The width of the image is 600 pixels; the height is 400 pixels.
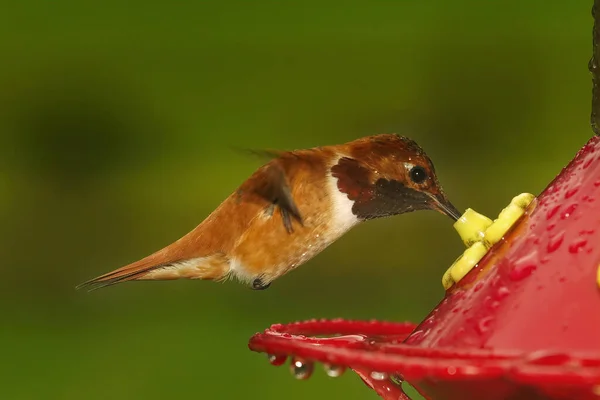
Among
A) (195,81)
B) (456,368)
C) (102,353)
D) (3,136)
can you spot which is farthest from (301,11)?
(456,368)

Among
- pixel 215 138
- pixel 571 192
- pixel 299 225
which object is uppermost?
pixel 215 138

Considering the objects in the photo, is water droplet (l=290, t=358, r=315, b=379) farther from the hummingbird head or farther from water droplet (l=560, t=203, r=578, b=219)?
the hummingbird head

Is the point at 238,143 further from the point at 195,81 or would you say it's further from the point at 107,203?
the point at 107,203

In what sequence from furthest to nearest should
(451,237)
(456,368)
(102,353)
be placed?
(451,237) → (102,353) → (456,368)

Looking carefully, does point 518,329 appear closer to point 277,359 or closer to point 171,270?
point 277,359

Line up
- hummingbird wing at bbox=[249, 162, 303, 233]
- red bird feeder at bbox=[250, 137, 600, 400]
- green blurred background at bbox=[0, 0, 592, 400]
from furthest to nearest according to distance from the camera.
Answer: green blurred background at bbox=[0, 0, 592, 400] < hummingbird wing at bbox=[249, 162, 303, 233] < red bird feeder at bbox=[250, 137, 600, 400]

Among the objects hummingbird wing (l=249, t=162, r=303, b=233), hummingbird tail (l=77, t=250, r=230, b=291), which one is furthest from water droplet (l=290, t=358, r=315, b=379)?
hummingbird tail (l=77, t=250, r=230, b=291)

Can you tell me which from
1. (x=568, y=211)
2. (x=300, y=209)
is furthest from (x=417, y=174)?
(x=568, y=211)

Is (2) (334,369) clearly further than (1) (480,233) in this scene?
No
